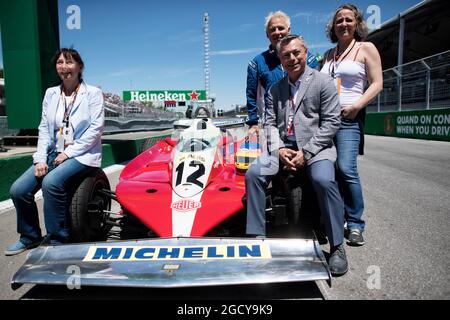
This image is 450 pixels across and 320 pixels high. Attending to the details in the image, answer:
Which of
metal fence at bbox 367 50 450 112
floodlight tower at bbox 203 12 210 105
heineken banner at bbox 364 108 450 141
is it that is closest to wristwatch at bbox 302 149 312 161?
heineken banner at bbox 364 108 450 141

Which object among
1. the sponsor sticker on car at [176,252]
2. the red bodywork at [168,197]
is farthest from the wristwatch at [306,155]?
the sponsor sticker on car at [176,252]

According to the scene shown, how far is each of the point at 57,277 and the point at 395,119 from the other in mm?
17184

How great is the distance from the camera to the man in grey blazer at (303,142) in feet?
8.55

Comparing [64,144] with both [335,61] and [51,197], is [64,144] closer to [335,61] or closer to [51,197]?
[51,197]

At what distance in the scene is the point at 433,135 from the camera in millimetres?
13375

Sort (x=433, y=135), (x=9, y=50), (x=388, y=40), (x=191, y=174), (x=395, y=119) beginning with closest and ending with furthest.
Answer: (x=191, y=174)
(x=9, y=50)
(x=433, y=135)
(x=395, y=119)
(x=388, y=40)

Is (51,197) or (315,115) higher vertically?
(315,115)

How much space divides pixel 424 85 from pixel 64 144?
53.9 feet

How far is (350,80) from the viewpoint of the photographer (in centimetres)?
315

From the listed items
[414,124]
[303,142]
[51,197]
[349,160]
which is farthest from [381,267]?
[414,124]

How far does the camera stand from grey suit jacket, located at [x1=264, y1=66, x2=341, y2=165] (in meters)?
2.79

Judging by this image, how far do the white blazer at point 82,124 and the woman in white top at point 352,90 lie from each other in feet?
6.85
